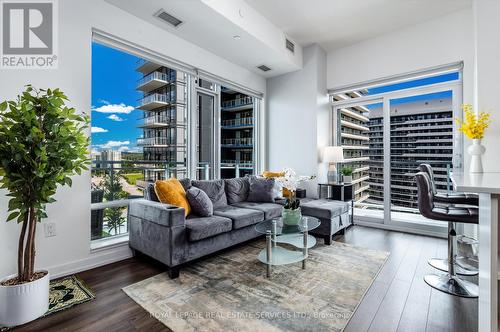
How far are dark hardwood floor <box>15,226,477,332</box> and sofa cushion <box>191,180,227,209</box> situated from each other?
1.09 m

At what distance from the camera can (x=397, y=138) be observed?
13.8 feet

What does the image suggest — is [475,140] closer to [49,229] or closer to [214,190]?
[214,190]

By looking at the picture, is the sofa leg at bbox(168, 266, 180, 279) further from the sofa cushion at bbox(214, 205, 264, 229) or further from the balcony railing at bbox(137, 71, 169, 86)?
the balcony railing at bbox(137, 71, 169, 86)

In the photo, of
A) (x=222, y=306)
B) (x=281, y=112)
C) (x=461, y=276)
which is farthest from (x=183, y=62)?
(x=461, y=276)

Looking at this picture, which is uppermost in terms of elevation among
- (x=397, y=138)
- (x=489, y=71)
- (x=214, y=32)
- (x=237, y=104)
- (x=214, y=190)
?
(x=214, y=32)

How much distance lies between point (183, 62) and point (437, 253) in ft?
13.9

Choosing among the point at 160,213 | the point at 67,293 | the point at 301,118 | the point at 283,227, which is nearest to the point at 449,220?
the point at 283,227

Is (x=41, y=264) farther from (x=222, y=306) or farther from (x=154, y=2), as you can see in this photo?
(x=154, y=2)

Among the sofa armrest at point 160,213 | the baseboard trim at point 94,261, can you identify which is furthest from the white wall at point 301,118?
the baseboard trim at point 94,261

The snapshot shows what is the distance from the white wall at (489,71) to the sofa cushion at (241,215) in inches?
107

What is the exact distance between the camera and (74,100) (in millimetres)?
2555

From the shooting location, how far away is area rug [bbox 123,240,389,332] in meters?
1.71

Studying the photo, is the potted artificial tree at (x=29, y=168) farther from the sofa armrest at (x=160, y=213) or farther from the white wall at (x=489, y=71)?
the white wall at (x=489, y=71)

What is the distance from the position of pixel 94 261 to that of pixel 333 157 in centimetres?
382
